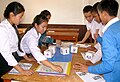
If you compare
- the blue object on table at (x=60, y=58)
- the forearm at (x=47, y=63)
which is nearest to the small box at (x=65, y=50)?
the blue object on table at (x=60, y=58)

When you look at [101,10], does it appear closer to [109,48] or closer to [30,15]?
[109,48]

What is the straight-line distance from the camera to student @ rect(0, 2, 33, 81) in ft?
5.32

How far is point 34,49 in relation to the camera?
5.96 ft

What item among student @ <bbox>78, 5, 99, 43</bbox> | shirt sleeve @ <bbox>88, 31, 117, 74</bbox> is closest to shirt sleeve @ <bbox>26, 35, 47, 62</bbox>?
shirt sleeve @ <bbox>88, 31, 117, 74</bbox>

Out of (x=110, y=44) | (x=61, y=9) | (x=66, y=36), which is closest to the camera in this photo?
(x=110, y=44)

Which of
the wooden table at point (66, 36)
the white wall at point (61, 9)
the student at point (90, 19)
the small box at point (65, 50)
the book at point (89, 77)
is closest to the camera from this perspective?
the book at point (89, 77)

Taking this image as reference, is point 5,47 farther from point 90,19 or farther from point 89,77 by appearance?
point 90,19

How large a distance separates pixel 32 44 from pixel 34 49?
0.07m

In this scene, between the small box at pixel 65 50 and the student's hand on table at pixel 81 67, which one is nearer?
the student's hand on table at pixel 81 67

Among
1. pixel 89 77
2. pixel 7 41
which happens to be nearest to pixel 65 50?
pixel 89 77

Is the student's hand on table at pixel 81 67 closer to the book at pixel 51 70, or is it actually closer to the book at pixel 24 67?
the book at pixel 51 70

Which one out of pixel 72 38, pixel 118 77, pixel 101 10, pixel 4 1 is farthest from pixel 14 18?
pixel 4 1

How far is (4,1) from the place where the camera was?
4.63 m

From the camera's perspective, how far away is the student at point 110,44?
1267 millimetres
